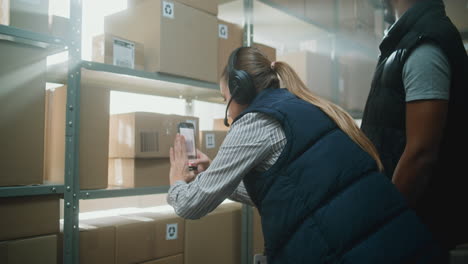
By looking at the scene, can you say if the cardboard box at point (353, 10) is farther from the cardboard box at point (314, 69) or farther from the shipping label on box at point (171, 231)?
the shipping label on box at point (171, 231)

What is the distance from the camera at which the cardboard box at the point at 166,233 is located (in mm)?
1507

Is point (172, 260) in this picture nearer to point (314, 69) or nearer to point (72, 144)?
point (72, 144)

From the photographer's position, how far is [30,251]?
1133 mm

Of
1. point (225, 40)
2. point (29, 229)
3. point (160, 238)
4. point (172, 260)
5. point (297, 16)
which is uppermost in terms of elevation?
point (297, 16)

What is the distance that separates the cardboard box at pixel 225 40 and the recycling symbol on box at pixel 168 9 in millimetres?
318

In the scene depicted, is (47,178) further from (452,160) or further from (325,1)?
(325,1)

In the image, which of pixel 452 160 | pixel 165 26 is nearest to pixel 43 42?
pixel 165 26

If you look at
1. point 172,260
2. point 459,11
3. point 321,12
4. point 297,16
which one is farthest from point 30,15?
point 459,11

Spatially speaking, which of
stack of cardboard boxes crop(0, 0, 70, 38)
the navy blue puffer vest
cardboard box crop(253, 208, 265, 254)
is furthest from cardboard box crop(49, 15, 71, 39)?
cardboard box crop(253, 208, 265, 254)

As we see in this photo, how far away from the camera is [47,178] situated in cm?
138

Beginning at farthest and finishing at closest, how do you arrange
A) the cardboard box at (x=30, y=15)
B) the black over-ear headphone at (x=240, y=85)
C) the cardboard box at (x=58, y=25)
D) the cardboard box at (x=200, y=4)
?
1. the cardboard box at (x=200, y=4)
2. the cardboard box at (x=58, y=25)
3. the cardboard box at (x=30, y=15)
4. the black over-ear headphone at (x=240, y=85)

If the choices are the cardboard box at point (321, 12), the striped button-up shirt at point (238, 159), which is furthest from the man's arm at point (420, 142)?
the cardboard box at point (321, 12)

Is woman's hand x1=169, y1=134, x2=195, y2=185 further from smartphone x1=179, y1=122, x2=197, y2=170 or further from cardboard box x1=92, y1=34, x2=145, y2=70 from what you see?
cardboard box x1=92, y1=34, x2=145, y2=70

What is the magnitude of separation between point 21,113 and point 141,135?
46 cm
